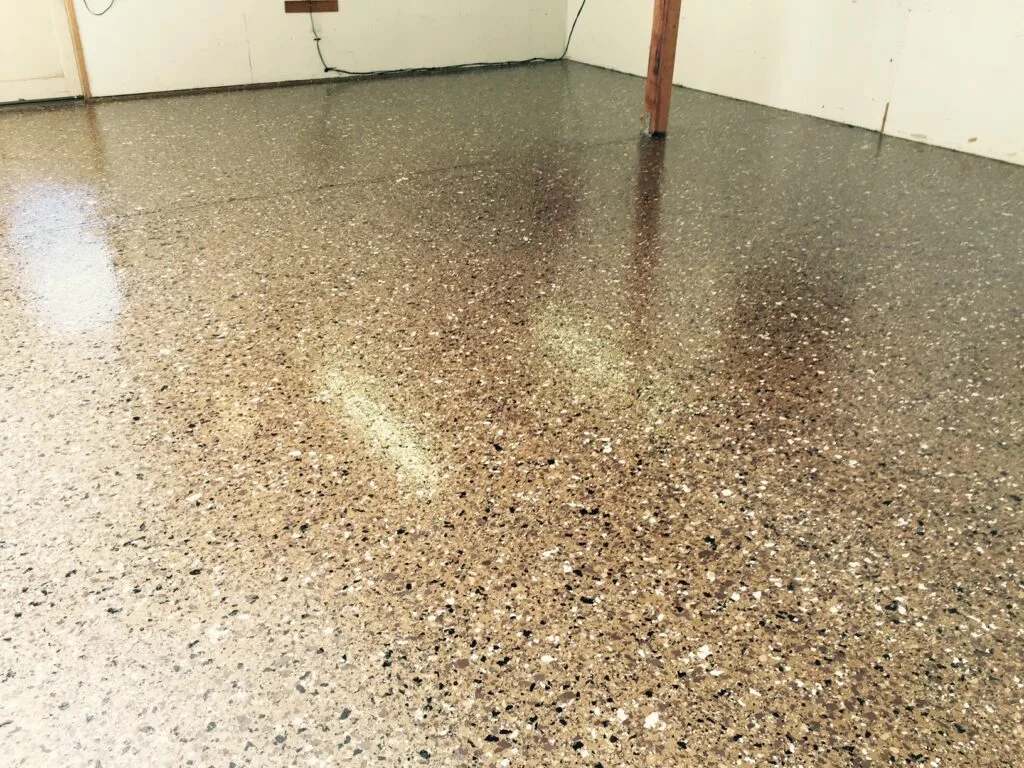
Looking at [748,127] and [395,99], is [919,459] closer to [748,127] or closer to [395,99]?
[748,127]

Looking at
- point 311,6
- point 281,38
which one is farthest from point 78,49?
point 311,6

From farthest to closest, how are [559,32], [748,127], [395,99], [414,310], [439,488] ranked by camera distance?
[559,32] < [395,99] < [748,127] < [414,310] < [439,488]

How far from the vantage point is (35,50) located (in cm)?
390

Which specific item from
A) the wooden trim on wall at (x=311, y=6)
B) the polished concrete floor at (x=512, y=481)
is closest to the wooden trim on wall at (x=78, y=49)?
the wooden trim on wall at (x=311, y=6)

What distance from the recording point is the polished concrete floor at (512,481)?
2.75ft

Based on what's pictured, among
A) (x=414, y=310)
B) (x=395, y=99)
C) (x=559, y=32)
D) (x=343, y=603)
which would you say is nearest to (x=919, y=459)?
(x=343, y=603)

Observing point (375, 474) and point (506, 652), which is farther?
point (375, 474)

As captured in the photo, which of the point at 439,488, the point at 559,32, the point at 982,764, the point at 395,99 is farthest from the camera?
the point at 559,32

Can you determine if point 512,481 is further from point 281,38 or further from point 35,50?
point 281,38

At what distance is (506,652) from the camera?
0.91 metres

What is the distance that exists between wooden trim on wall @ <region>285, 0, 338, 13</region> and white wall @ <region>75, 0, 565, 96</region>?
0.03 m

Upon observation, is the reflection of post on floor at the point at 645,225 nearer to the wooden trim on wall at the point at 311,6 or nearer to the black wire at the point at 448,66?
the black wire at the point at 448,66

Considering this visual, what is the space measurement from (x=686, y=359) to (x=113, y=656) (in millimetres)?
1099

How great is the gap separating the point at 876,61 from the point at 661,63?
3.26ft
